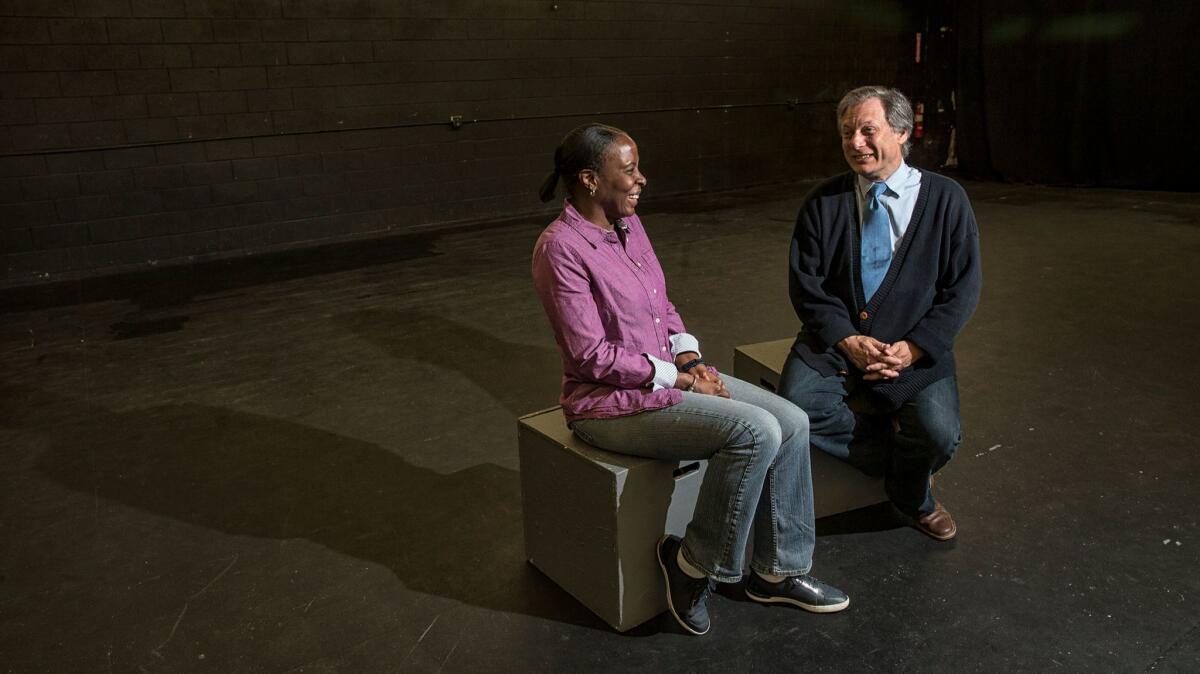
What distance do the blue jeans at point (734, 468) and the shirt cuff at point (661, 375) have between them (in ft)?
0.17

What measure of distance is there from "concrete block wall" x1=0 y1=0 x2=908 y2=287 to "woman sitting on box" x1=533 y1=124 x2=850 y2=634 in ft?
16.3

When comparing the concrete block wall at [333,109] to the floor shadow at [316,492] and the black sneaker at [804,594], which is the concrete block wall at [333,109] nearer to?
the floor shadow at [316,492]

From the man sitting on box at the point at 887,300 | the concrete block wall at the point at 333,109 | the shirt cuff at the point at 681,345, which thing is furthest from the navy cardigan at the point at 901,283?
the concrete block wall at the point at 333,109

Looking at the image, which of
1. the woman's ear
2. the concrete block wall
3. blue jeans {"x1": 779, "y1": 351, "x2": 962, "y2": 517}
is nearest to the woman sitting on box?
the woman's ear

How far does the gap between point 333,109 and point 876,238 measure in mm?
5321

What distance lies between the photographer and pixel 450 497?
271 centimetres

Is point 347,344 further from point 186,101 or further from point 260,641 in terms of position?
point 186,101

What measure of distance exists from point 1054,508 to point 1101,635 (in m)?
0.61

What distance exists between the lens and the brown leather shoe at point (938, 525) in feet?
7.75

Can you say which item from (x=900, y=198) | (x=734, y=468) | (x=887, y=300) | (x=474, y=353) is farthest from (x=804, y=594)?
(x=474, y=353)

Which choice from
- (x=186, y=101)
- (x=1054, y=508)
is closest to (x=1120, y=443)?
(x=1054, y=508)

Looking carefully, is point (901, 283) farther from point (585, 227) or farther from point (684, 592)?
point (684, 592)

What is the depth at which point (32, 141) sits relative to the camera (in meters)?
5.67

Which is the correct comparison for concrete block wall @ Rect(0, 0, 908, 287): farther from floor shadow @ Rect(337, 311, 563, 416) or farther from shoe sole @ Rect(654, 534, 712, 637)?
shoe sole @ Rect(654, 534, 712, 637)
